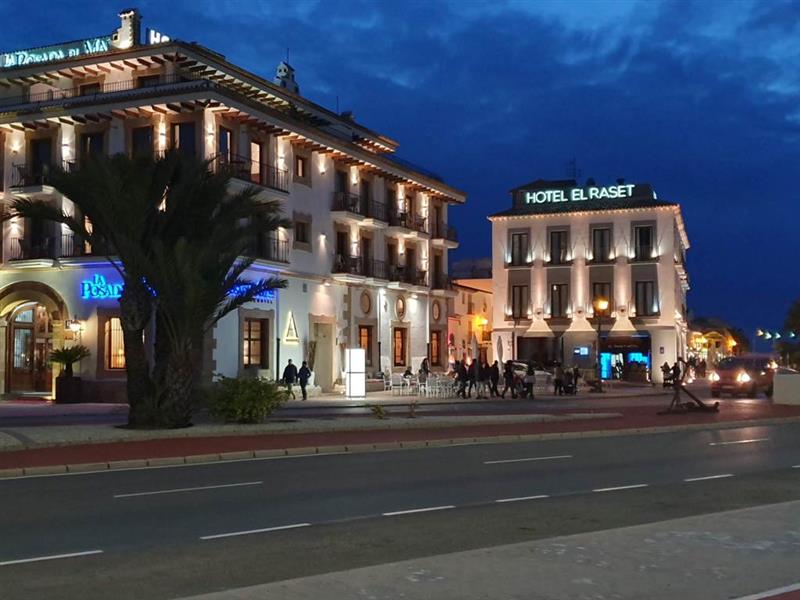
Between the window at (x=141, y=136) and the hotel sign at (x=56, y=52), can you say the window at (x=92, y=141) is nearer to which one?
the window at (x=141, y=136)

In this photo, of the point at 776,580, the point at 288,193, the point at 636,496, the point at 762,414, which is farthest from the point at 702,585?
the point at 288,193

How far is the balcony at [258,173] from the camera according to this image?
124 ft

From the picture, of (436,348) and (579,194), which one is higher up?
(579,194)

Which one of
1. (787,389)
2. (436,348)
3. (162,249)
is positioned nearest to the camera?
(162,249)

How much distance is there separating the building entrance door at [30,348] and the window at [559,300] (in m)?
37.0

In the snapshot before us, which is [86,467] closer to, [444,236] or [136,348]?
[136,348]

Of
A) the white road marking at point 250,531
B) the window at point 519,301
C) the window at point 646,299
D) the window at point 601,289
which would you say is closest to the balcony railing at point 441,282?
the window at point 519,301

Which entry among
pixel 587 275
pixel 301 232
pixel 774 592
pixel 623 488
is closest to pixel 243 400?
pixel 623 488

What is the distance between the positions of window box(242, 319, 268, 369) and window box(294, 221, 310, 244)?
4458 millimetres

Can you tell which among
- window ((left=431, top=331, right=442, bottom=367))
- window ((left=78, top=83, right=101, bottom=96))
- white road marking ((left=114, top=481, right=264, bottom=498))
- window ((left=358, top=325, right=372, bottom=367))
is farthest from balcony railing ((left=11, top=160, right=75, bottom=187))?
white road marking ((left=114, top=481, right=264, bottom=498))

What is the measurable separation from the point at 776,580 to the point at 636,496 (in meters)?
5.37

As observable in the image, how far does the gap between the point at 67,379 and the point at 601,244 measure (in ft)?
131

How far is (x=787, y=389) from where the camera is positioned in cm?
3541

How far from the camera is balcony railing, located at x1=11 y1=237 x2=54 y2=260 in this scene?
125 feet
